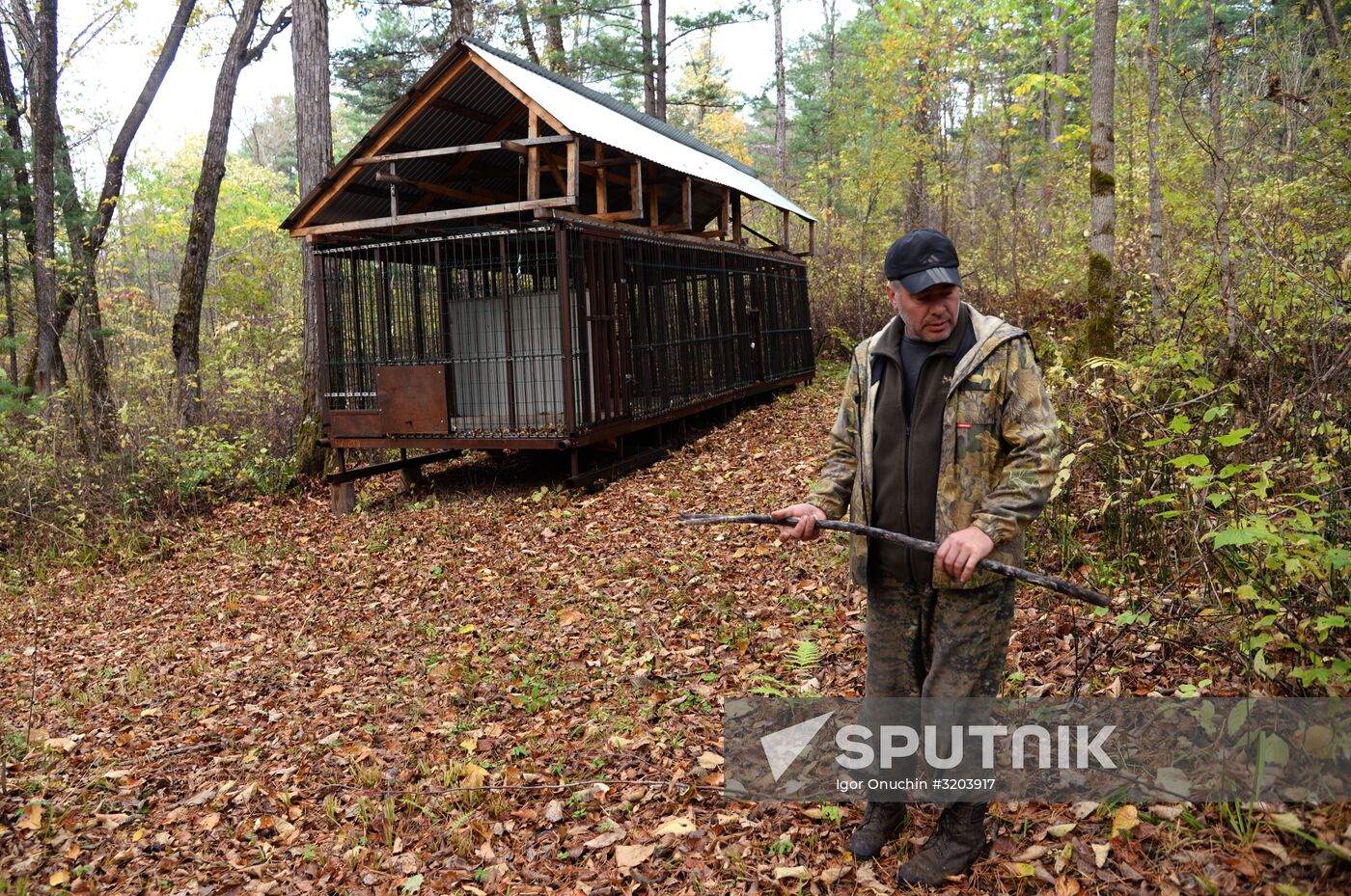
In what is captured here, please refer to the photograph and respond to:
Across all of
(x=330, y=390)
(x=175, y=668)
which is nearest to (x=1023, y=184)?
(x=330, y=390)

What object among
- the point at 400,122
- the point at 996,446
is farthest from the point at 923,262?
the point at 400,122

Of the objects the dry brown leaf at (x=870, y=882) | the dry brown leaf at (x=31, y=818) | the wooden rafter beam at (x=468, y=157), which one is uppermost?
the wooden rafter beam at (x=468, y=157)

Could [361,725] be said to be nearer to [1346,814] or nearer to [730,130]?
[1346,814]

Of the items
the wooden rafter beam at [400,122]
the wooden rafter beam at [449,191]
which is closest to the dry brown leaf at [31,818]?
the wooden rafter beam at [449,191]

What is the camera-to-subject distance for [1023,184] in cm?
2586

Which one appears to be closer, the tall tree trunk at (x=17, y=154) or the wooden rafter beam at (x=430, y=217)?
the wooden rafter beam at (x=430, y=217)

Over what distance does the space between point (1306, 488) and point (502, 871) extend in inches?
176

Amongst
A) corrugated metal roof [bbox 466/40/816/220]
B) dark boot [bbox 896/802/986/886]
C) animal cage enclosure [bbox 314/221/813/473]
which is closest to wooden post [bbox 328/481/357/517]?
animal cage enclosure [bbox 314/221/813/473]

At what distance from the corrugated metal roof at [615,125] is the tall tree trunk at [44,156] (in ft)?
25.1

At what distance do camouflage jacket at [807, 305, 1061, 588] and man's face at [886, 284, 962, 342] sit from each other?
105 mm

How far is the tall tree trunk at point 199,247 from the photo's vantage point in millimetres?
13288

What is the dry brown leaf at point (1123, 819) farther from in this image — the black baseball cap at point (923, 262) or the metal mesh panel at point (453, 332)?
the metal mesh panel at point (453, 332)

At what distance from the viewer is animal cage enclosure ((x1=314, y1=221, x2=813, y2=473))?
10250mm

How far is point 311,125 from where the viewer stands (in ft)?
39.9
